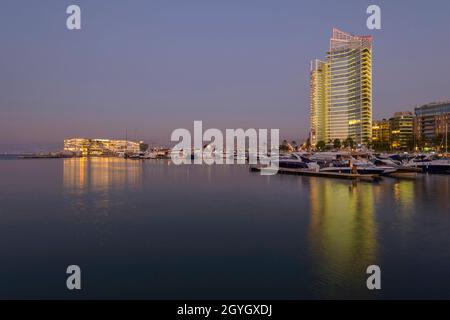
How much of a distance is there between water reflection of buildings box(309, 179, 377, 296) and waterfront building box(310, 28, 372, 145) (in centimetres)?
12393

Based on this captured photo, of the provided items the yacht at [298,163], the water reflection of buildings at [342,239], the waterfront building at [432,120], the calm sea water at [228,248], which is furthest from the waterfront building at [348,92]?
the calm sea water at [228,248]

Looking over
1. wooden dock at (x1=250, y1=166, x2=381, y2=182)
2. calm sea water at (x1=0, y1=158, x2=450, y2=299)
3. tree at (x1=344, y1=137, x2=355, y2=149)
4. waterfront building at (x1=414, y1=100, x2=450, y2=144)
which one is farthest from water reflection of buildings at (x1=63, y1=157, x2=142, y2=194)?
waterfront building at (x1=414, y1=100, x2=450, y2=144)

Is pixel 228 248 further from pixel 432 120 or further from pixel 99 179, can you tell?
pixel 432 120

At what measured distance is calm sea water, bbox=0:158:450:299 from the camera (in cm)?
976

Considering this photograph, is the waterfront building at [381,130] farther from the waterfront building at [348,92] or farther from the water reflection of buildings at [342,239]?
the water reflection of buildings at [342,239]

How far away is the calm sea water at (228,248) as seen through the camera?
9.76m

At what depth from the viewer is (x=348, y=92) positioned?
154 meters

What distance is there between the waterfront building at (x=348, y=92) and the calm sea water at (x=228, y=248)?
127510 millimetres
